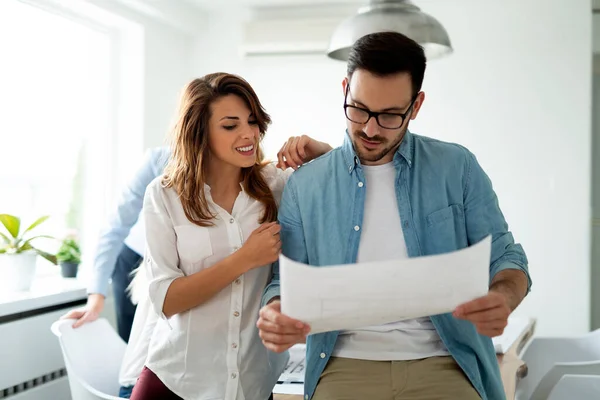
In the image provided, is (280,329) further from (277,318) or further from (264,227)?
(264,227)

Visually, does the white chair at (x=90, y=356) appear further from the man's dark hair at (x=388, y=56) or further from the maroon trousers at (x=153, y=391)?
the man's dark hair at (x=388, y=56)

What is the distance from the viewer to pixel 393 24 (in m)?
2.25

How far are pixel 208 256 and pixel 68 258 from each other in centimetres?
178

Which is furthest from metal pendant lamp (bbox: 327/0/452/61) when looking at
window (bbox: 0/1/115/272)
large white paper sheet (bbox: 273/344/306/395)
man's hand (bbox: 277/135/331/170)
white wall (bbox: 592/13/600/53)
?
white wall (bbox: 592/13/600/53)

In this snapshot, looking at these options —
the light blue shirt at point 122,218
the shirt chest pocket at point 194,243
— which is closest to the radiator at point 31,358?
the light blue shirt at point 122,218

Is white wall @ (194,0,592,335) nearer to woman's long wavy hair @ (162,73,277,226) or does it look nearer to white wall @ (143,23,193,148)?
white wall @ (143,23,193,148)

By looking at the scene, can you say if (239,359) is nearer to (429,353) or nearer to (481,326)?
(429,353)

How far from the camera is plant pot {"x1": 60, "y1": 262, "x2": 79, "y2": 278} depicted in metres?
3.31

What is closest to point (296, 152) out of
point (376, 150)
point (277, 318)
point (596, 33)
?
point (376, 150)

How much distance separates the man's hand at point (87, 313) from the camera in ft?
7.67

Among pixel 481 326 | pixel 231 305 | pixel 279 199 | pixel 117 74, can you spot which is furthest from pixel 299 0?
pixel 481 326

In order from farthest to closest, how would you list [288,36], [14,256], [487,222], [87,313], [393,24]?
1. [288,36]
2. [14,256]
3. [87,313]
4. [393,24]
5. [487,222]

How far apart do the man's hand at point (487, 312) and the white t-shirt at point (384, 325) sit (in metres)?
0.23

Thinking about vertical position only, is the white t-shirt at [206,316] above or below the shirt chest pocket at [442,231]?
below
